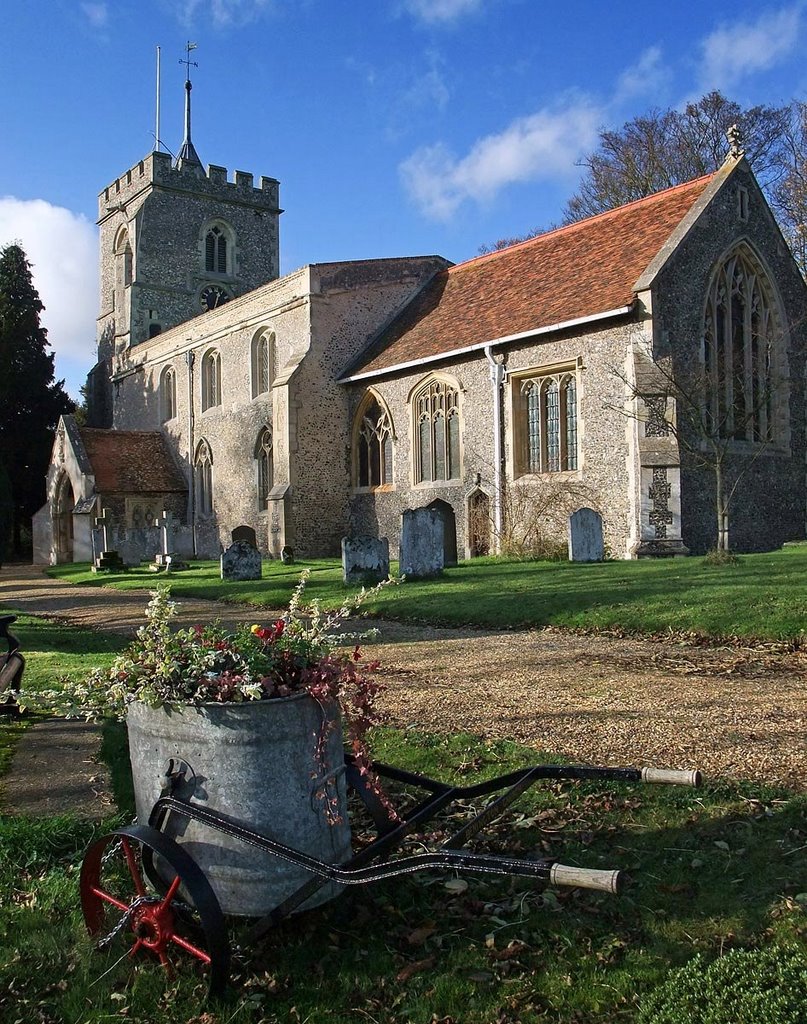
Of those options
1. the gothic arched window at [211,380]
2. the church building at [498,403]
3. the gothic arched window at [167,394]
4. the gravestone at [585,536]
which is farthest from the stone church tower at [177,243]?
the gravestone at [585,536]

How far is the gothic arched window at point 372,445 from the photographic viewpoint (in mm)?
23203

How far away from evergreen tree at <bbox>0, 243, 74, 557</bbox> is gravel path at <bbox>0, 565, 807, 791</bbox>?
35.5 meters

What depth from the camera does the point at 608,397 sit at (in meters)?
17.1

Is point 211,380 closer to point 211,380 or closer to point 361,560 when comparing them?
point 211,380

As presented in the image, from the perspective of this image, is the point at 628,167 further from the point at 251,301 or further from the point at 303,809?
the point at 303,809

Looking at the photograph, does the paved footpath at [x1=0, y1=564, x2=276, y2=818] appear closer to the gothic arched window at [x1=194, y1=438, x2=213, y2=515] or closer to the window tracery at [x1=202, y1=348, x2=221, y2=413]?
the gothic arched window at [x1=194, y1=438, x2=213, y2=515]

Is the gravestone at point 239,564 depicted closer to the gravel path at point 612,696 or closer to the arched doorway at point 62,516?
the gravel path at point 612,696

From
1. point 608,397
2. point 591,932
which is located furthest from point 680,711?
point 608,397

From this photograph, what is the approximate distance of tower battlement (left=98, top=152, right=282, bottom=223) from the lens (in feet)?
124

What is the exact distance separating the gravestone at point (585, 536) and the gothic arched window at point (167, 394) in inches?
872

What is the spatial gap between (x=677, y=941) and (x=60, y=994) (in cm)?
197

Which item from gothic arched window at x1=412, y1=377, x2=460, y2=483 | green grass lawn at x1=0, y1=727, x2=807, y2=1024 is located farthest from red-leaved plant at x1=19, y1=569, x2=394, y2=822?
gothic arched window at x1=412, y1=377, x2=460, y2=483

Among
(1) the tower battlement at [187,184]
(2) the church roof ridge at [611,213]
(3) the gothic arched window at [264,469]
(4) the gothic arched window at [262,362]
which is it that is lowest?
(3) the gothic arched window at [264,469]

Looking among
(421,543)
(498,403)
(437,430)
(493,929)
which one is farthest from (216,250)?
(493,929)
